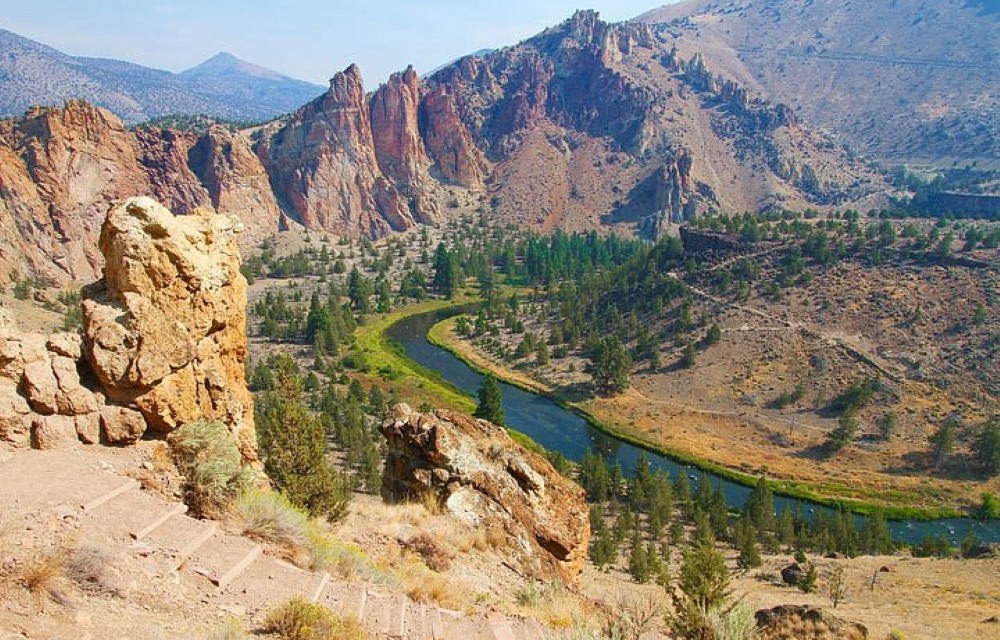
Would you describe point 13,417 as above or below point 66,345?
below

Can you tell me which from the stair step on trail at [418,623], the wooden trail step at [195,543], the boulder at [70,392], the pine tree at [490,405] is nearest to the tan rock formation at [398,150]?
the pine tree at [490,405]

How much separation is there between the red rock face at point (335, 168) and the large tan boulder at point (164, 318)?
551 feet

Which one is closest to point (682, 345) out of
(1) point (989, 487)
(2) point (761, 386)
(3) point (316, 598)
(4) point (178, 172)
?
(2) point (761, 386)

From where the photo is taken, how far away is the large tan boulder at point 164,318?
43.0ft

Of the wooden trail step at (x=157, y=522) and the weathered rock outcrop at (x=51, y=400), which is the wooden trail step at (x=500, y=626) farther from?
the weathered rock outcrop at (x=51, y=400)

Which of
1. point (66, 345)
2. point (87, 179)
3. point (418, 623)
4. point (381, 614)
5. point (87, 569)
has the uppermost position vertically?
point (87, 179)

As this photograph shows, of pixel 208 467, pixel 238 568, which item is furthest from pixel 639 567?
pixel 238 568

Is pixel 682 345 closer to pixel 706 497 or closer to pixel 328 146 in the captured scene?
pixel 706 497

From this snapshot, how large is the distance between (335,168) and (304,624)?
183 m

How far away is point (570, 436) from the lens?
73.1m

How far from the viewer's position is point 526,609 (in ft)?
45.3

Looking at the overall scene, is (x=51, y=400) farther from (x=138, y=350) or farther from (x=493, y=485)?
(x=493, y=485)

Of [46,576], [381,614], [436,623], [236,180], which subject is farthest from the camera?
[236,180]

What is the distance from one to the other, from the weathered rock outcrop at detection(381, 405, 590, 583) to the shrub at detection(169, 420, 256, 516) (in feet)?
23.3
